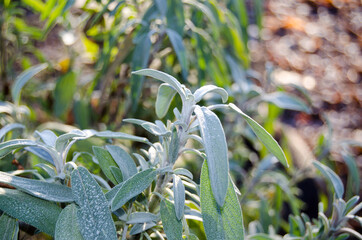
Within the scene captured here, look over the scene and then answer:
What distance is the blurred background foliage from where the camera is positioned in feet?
3.35

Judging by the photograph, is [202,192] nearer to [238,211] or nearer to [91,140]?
[238,211]

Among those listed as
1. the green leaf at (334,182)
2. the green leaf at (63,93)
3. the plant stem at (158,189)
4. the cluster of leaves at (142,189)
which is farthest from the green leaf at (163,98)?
the green leaf at (63,93)

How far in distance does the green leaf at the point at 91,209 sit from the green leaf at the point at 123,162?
3.5 inches

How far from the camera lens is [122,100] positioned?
1.46 m

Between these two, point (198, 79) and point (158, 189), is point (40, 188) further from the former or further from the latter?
point (198, 79)

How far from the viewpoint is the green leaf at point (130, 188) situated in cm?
52

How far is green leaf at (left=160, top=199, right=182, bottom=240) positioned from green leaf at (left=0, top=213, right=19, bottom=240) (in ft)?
0.75

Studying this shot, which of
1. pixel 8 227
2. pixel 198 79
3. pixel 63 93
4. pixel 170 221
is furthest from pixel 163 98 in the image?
pixel 63 93

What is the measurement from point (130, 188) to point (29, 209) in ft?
0.52

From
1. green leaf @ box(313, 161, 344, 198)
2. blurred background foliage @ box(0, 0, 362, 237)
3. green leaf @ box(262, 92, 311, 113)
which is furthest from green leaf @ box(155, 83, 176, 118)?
green leaf @ box(262, 92, 311, 113)

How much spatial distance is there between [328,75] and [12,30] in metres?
1.98

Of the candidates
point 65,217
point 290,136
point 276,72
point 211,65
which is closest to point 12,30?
point 211,65

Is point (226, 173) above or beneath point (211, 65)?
above

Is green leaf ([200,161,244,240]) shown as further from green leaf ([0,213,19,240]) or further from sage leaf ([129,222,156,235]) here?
green leaf ([0,213,19,240])
